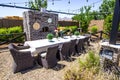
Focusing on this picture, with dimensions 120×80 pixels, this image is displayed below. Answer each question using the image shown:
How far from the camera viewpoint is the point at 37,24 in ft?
25.2

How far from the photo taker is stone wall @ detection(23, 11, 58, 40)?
24.3 feet

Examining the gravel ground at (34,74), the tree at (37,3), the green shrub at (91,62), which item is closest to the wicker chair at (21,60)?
the gravel ground at (34,74)

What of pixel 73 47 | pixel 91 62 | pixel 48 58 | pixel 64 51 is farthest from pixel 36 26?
pixel 91 62

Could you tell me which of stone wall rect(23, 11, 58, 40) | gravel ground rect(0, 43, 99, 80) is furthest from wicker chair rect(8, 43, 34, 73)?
stone wall rect(23, 11, 58, 40)

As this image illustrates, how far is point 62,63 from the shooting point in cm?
493

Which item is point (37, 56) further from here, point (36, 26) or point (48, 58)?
point (36, 26)

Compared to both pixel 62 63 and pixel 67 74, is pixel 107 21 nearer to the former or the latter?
pixel 62 63

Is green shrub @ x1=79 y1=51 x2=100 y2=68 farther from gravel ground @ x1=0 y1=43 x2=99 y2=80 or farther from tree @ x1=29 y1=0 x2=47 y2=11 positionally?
tree @ x1=29 y1=0 x2=47 y2=11

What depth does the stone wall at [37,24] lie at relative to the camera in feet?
24.3

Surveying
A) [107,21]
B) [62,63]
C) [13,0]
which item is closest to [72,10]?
[107,21]

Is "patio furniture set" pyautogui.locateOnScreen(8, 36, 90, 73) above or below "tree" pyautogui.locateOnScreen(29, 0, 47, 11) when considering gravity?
below

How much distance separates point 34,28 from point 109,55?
4810mm

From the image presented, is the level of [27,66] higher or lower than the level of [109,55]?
lower

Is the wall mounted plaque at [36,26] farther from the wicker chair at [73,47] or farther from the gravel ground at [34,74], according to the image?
the gravel ground at [34,74]
